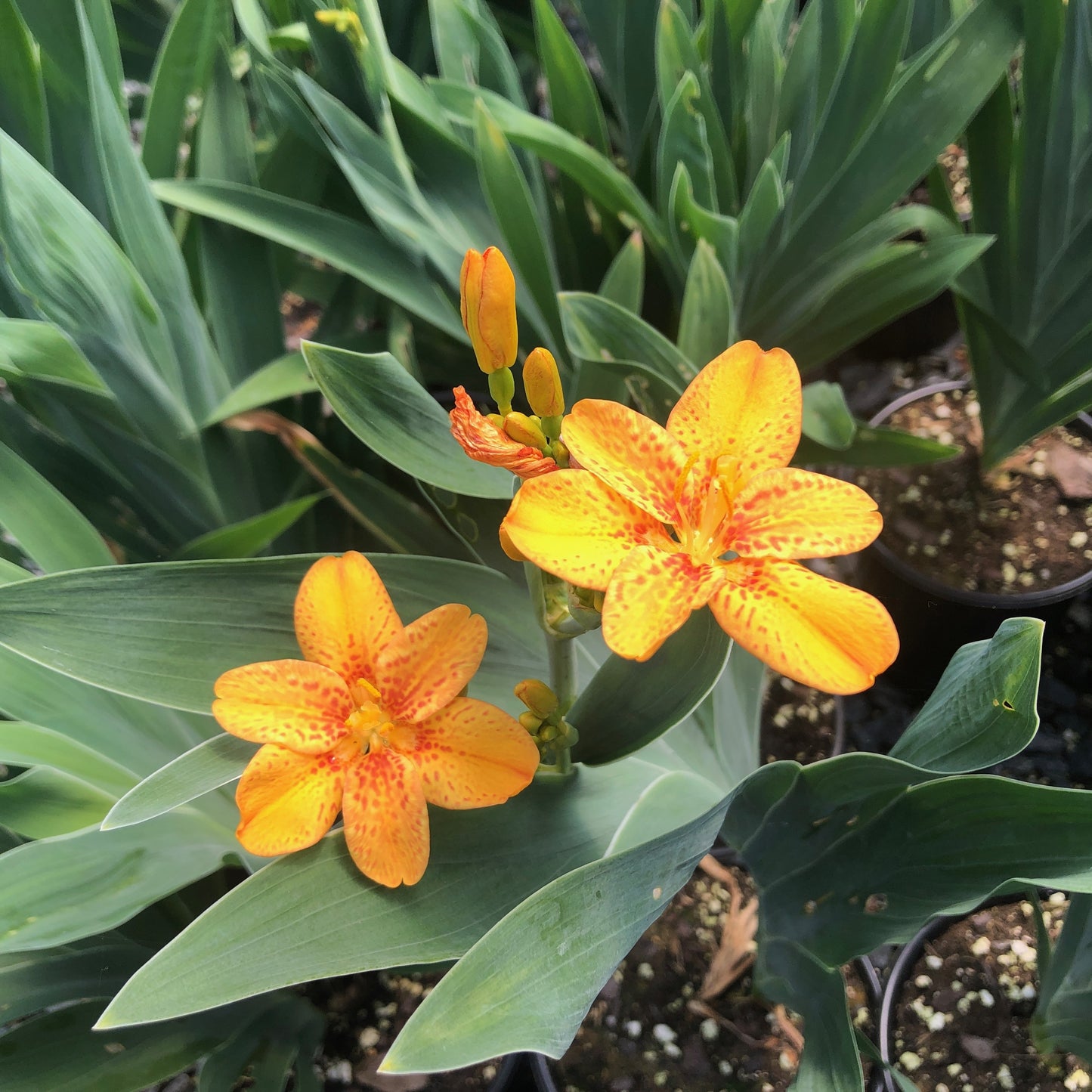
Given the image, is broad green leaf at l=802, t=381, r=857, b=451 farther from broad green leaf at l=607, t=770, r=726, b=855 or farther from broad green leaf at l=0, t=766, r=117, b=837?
broad green leaf at l=0, t=766, r=117, b=837

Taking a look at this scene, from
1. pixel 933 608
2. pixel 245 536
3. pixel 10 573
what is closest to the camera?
pixel 10 573

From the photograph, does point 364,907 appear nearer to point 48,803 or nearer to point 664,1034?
point 48,803

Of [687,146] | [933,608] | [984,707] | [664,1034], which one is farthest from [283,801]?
[933,608]

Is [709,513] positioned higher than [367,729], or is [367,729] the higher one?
Answer: [709,513]

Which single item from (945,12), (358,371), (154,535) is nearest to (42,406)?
(154,535)

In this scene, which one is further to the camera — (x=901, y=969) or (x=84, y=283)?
(x=901, y=969)

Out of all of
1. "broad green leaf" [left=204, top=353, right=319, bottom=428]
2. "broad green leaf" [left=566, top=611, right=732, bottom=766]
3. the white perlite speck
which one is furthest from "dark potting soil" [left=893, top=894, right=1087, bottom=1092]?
"broad green leaf" [left=204, top=353, right=319, bottom=428]
